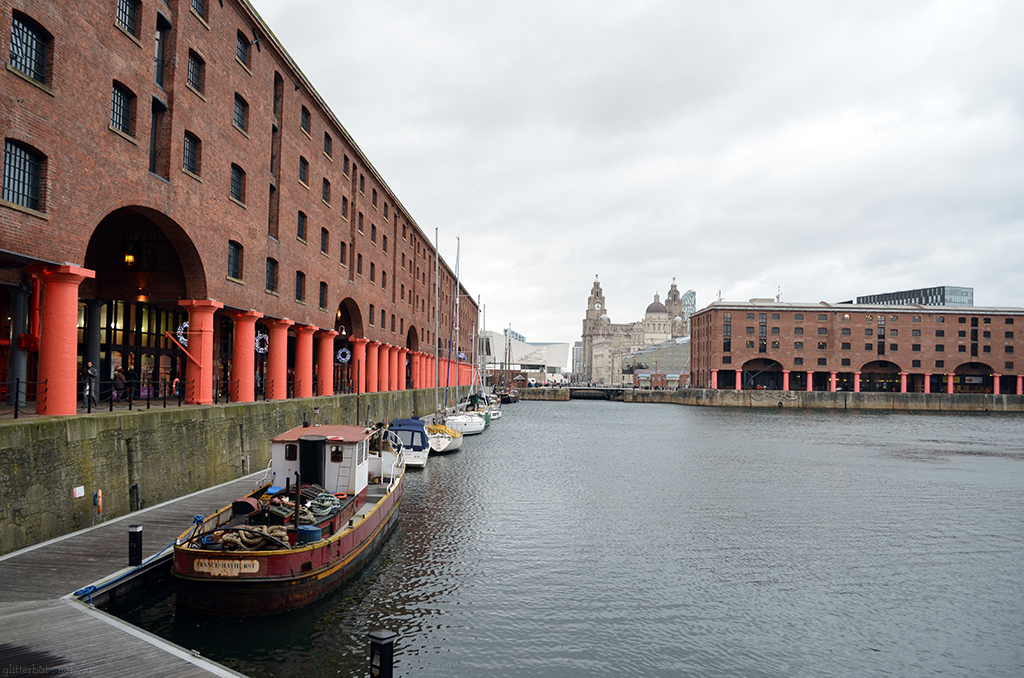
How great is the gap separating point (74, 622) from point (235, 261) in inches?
882

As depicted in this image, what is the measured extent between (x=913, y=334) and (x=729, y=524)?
129955mm

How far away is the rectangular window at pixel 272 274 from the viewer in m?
36.1

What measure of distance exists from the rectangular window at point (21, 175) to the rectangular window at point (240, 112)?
14.2 m

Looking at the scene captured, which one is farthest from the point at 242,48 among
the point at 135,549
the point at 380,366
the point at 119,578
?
the point at 380,366

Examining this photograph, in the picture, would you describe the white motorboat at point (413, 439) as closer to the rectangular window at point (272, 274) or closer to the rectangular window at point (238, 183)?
the rectangular window at point (272, 274)

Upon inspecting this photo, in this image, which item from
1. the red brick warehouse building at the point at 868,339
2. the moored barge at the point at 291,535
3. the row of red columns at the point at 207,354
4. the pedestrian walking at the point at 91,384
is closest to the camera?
the moored barge at the point at 291,535

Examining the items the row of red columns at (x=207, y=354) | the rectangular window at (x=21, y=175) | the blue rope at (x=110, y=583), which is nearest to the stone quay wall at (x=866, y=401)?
the row of red columns at (x=207, y=354)

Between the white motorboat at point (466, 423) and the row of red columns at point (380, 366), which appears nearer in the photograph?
the row of red columns at point (380, 366)

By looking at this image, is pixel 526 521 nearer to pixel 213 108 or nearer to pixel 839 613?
pixel 839 613

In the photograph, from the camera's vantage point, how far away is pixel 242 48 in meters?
33.0

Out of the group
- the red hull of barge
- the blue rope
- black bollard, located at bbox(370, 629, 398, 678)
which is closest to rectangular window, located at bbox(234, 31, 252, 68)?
the blue rope

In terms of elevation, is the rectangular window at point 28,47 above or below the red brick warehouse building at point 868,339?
above

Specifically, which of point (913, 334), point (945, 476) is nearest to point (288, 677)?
point (945, 476)

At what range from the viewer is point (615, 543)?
85.0 ft
